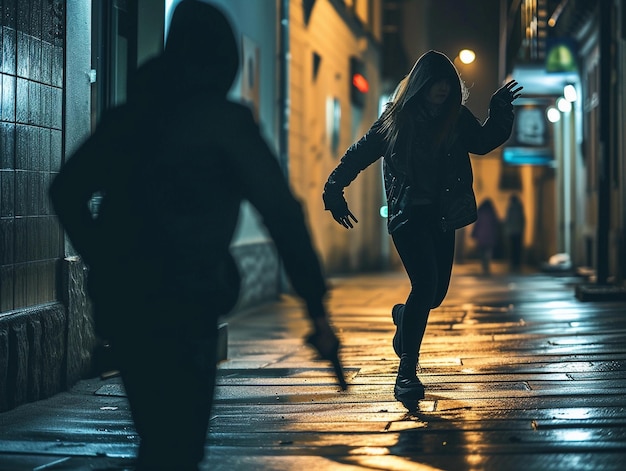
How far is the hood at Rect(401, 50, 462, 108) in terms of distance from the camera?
627cm

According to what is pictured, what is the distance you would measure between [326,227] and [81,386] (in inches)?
583

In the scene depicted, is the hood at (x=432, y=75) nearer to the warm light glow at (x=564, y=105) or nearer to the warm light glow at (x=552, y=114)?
the warm light glow at (x=564, y=105)

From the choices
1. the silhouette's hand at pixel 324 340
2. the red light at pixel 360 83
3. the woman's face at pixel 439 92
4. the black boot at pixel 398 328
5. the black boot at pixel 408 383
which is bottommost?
the black boot at pixel 408 383

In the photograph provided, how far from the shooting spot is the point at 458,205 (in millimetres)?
6254

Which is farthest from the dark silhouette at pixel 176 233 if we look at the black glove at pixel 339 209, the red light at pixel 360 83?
the red light at pixel 360 83

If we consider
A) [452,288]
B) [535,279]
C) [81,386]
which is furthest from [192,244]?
[535,279]

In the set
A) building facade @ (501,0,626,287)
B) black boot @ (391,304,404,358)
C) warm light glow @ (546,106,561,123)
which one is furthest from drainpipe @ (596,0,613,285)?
warm light glow @ (546,106,561,123)

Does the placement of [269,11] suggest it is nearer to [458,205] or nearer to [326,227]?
[326,227]

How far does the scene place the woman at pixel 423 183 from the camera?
625cm

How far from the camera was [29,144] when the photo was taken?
23.0 ft

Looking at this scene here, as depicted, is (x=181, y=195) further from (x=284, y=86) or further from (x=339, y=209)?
(x=284, y=86)

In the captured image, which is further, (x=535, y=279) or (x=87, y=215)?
(x=535, y=279)

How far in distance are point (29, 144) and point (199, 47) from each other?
3740mm

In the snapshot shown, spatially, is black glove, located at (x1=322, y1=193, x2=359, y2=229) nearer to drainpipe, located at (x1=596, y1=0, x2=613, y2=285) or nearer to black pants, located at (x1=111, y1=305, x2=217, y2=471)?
black pants, located at (x1=111, y1=305, x2=217, y2=471)
